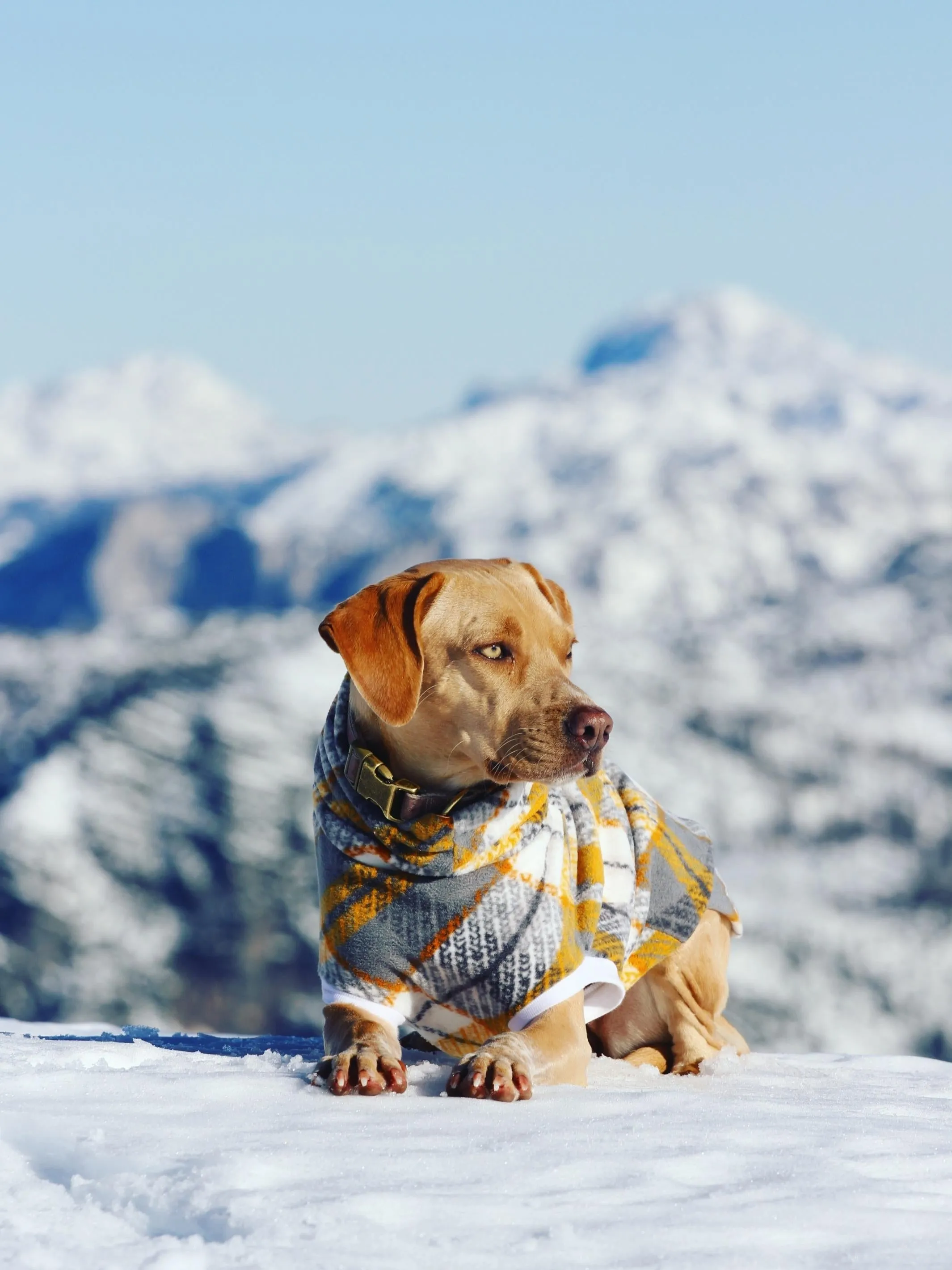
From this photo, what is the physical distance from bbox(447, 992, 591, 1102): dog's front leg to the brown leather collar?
29.9 inches

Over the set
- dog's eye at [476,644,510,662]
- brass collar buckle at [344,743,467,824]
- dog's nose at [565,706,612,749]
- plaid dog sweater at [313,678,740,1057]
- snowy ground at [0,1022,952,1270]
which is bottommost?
snowy ground at [0,1022,952,1270]

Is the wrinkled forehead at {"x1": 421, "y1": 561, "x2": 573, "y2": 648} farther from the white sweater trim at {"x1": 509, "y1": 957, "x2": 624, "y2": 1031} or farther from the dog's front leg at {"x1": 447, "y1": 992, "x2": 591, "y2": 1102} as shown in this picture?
the dog's front leg at {"x1": 447, "y1": 992, "x2": 591, "y2": 1102}

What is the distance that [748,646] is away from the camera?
121 metres

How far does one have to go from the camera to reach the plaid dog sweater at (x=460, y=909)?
4.91 m

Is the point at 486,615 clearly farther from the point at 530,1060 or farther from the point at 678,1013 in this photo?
the point at 678,1013

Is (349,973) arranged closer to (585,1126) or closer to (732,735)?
(585,1126)

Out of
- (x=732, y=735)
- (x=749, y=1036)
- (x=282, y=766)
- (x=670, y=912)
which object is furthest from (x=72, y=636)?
(x=670, y=912)

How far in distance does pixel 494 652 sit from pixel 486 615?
0.14 meters

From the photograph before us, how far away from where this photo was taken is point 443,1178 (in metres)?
3.39

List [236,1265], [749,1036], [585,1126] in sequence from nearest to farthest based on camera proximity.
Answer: [236,1265] → [585,1126] → [749,1036]

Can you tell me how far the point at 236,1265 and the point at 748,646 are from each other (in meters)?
120

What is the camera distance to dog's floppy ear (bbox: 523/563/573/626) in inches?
226

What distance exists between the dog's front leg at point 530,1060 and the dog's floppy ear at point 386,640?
3.55 ft

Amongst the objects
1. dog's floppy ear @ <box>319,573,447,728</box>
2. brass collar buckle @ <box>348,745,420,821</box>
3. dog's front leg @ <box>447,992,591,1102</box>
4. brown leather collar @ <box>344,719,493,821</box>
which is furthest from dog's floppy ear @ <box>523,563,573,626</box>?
dog's front leg @ <box>447,992,591,1102</box>
